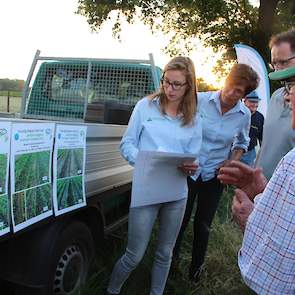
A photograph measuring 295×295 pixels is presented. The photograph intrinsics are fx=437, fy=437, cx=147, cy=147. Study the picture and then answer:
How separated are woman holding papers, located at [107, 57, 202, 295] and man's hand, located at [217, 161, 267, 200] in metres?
1.05

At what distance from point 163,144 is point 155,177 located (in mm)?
224

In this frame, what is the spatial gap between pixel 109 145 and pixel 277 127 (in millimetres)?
1303

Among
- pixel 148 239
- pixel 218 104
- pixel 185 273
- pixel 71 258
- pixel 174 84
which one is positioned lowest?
pixel 185 273

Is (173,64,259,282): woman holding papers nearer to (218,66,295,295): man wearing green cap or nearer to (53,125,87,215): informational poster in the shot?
(53,125,87,215): informational poster

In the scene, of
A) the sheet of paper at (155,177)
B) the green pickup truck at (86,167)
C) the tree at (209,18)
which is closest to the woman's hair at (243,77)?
the sheet of paper at (155,177)

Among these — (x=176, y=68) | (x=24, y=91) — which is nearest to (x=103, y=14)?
(x=24, y=91)

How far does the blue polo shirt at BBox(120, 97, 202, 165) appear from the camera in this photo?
288 cm

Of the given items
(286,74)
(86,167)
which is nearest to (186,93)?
(86,167)

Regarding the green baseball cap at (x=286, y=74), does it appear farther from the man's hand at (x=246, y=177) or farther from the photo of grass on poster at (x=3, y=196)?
the photo of grass on poster at (x=3, y=196)

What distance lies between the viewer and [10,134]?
2.06m

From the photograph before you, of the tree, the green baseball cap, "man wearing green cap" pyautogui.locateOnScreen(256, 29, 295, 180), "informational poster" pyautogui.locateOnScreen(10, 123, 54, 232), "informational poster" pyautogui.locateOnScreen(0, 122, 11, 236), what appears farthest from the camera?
the tree

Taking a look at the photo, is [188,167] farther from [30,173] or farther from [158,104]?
[30,173]

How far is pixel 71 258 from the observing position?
2.90 meters

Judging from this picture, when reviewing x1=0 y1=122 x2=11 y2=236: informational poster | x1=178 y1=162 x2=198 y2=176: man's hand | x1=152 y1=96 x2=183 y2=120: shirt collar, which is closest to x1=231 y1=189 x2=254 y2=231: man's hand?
x1=0 y1=122 x2=11 y2=236: informational poster
